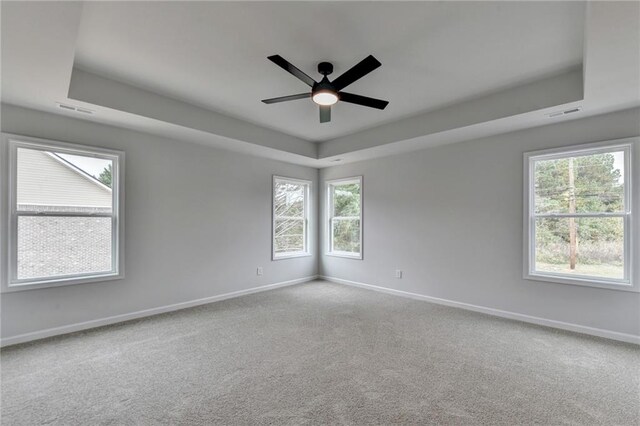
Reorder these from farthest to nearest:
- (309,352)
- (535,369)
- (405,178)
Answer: (405,178)
(309,352)
(535,369)

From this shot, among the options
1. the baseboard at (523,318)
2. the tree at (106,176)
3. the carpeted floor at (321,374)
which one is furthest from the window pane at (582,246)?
the tree at (106,176)

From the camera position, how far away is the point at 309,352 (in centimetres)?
282

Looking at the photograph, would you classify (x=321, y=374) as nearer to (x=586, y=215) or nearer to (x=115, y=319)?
(x=115, y=319)

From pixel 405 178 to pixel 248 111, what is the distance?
275 centimetres

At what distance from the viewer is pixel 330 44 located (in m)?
2.44

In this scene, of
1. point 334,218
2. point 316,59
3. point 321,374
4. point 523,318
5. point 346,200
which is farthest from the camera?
point 334,218

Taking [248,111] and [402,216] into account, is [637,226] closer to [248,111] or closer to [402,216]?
[402,216]

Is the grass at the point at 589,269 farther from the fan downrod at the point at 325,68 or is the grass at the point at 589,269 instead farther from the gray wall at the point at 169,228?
the gray wall at the point at 169,228

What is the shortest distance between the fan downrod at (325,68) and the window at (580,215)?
2.82m

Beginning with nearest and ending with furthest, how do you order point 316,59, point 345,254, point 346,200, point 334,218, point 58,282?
point 316,59
point 58,282
point 345,254
point 346,200
point 334,218

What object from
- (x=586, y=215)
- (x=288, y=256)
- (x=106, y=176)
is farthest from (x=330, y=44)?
(x=288, y=256)

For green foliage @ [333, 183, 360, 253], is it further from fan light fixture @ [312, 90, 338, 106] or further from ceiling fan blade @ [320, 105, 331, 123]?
fan light fixture @ [312, 90, 338, 106]

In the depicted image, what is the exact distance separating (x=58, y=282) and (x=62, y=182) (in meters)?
1.13

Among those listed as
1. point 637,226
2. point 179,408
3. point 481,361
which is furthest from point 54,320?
point 637,226
